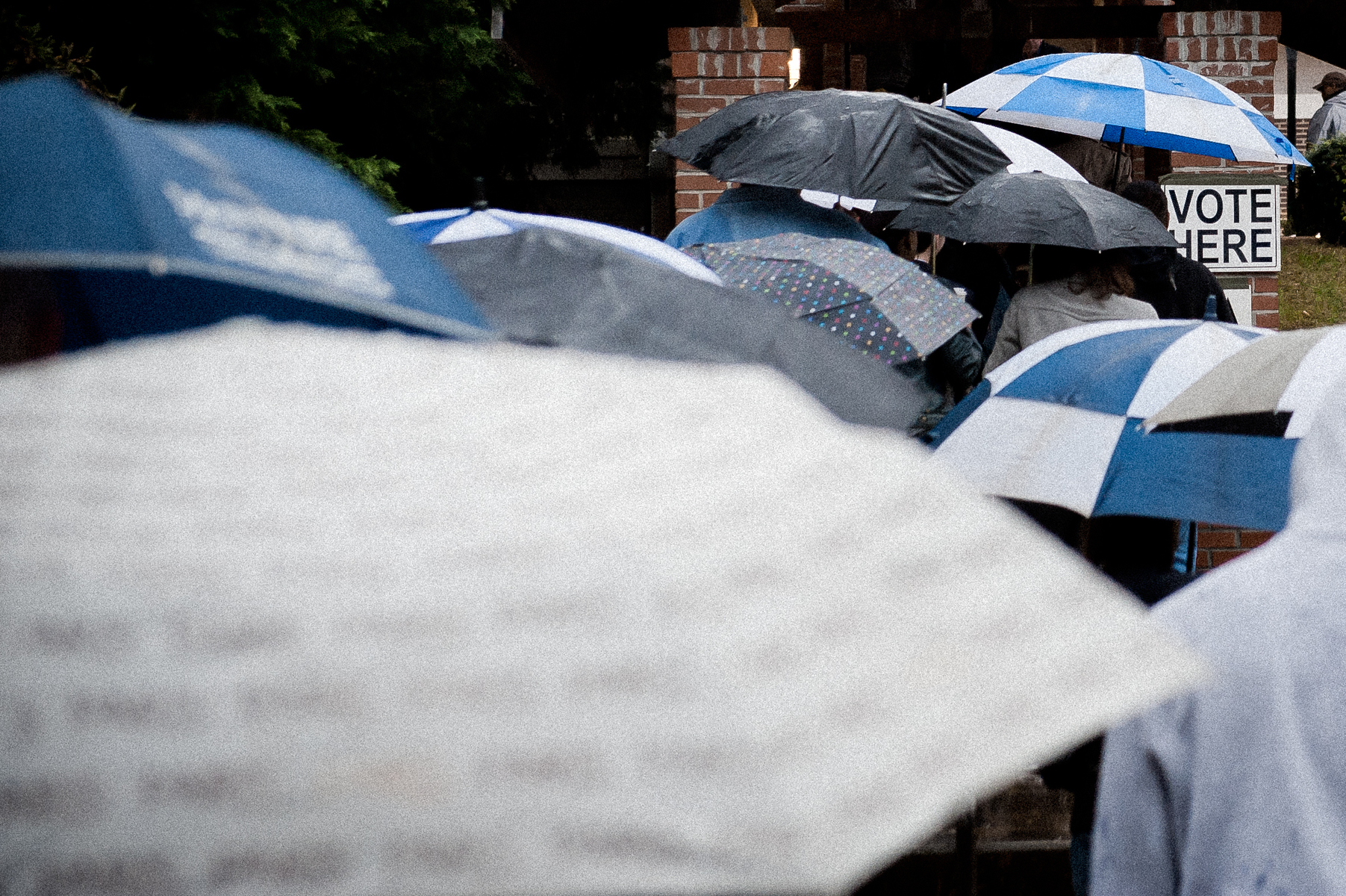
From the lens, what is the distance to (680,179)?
7344 millimetres

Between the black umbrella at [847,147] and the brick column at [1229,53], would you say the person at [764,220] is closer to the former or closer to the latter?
the black umbrella at [847,147]

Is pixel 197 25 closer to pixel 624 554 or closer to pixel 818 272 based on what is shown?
pixel 818 272

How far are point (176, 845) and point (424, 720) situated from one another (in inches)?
7.5

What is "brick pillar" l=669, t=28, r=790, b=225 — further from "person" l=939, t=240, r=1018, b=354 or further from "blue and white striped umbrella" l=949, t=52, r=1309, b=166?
"person" l=939, t=240, r=1018, b=354

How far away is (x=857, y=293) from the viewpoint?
14.4 feet

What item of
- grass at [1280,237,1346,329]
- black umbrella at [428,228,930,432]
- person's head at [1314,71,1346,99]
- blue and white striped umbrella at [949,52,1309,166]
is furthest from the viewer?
person's head at [1314,71,1346,99]

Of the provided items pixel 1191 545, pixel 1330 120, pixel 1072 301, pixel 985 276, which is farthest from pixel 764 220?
pixel 1330 120

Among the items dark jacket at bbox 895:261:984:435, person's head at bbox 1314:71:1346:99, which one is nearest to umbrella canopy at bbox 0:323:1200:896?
dark jacket at bbox 895:261:984:435

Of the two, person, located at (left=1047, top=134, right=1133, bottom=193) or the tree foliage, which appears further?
person, located at (left=1047, top=134, right=1133, bottom=193)

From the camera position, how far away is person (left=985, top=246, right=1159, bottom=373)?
211 inches

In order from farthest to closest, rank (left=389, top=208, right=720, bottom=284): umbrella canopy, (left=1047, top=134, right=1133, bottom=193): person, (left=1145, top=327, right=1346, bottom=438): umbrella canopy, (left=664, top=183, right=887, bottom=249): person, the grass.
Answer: the grass < (left=1047, top=134, right=1133, bottom=193): person < (left=664, top=183, right=887, bottom=249): person < (left=389, top=208, right=720, bottom=284): umbrella canopy < (left=1145, top=327, right=1346, bottom=438): umbrella canopy

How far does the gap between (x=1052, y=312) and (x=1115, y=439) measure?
172 cm

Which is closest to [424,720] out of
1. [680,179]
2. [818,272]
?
[818,272]

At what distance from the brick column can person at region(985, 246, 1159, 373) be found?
249cm
